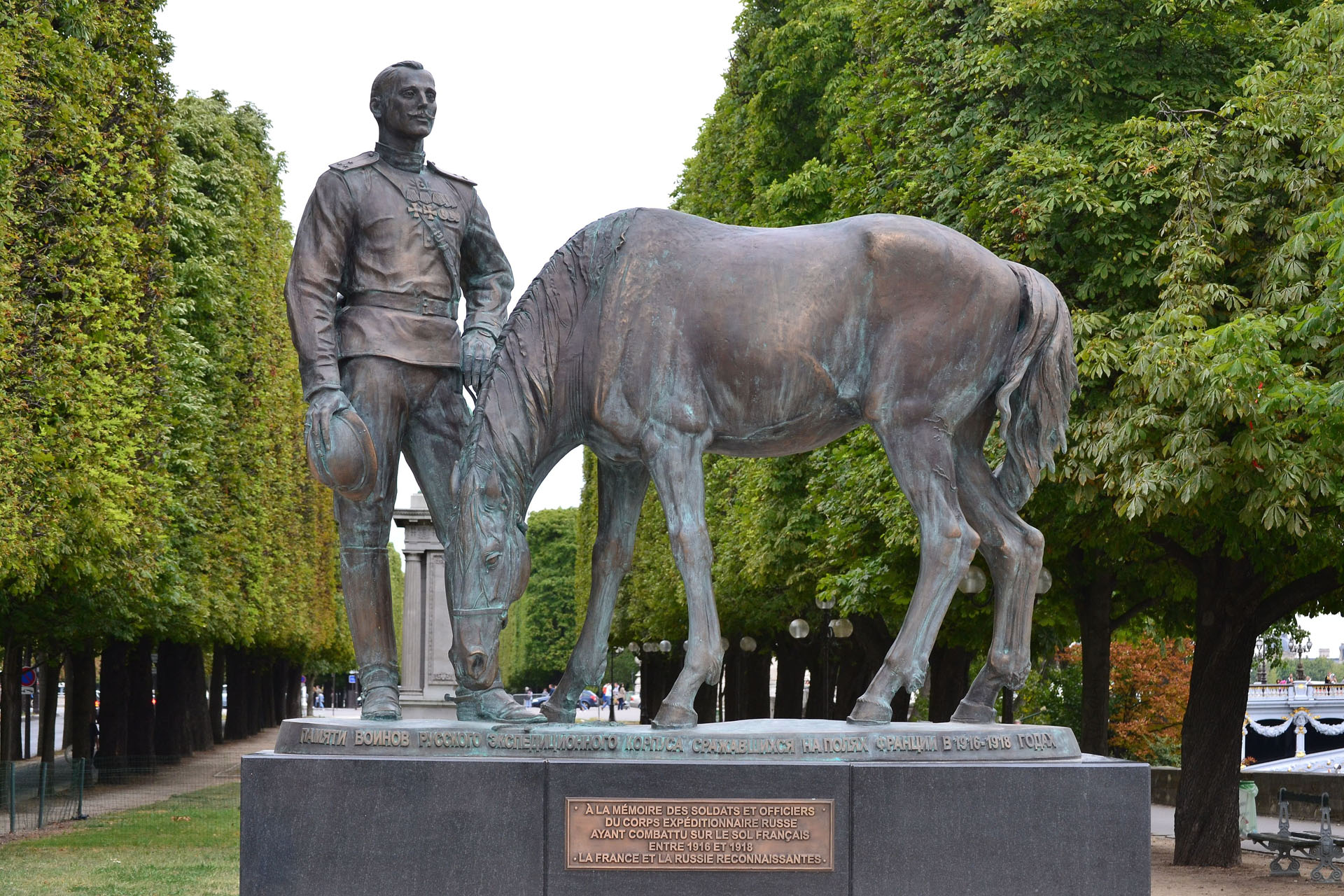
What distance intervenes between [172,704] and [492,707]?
3250 cm

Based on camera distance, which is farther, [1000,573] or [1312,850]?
[1312,850]

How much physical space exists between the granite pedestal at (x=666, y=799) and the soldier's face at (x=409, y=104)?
3.21m

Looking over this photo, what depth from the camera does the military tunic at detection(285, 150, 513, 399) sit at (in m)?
7.34

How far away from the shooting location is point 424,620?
35.3 meters

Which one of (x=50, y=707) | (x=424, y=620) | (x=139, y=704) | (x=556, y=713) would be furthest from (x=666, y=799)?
(x=139, y=704)

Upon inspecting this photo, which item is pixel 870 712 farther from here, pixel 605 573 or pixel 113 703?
pixel 113 703

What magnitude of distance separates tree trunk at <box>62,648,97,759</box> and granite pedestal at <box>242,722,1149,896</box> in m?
25.6

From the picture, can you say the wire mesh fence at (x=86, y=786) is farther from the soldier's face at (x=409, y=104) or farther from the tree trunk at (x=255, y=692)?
the tree trunk at (x=255, y=692)

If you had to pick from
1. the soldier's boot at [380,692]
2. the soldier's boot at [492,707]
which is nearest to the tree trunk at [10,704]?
the soldier's boot at [380,692]

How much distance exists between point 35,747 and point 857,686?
35.0m

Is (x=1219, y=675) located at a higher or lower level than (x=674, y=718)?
lower

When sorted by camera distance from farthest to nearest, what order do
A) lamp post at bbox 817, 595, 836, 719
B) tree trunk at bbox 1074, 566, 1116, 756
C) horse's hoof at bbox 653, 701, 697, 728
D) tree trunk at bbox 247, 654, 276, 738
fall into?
tree trunk at bbox 247, 654, 276, 738
lamp post at bbox 817, 595, 836, 719
tree trunk at bbox 1074, 566, 1116, 756
horse's hoof at bbox 653, 701, 697, 728

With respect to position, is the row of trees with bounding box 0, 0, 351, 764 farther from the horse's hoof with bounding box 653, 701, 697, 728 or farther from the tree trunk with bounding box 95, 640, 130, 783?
the horse's hoof with bounding box 653, 701, 697, 728

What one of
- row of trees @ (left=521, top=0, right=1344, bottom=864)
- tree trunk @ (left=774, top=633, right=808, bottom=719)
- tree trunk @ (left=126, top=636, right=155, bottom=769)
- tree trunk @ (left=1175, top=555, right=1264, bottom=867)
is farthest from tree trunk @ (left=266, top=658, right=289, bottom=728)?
tree trunk @ (left=1175, top=555, right=1264, bottom=867)
